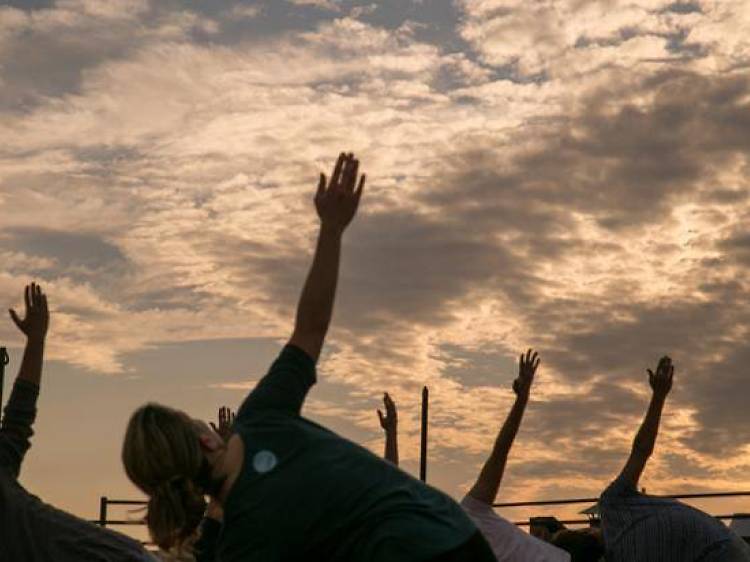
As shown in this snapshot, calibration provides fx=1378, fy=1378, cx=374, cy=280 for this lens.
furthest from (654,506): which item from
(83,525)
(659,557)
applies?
(83,525)

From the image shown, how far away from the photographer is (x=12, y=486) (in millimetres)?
6605

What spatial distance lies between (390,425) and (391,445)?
0.96 ft

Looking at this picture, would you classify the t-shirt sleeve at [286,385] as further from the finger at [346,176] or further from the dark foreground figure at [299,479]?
the finger at [346,176]

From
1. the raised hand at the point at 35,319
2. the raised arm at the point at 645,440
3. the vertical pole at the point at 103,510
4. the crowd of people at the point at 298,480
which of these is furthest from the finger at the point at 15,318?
the vertical pole at the point at 103,510

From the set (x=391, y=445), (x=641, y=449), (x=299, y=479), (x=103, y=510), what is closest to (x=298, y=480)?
(x=299, y=479)

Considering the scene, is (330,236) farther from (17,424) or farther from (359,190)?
(17,424)

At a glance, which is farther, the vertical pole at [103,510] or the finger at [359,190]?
the vertical pole at [103,510]

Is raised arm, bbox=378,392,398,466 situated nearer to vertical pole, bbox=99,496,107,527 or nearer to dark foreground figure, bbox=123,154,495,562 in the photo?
dark foreground figure, bbox=123,154,495,562

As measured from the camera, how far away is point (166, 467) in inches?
158

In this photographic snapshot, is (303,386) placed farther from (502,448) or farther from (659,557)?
(659,557)

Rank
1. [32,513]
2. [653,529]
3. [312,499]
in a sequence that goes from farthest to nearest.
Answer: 1. [653,529]
2. [32,513]
3. [312,499]

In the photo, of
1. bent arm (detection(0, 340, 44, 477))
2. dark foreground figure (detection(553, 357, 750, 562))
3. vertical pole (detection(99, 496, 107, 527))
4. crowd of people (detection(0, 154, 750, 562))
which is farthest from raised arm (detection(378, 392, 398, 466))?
vertical pole (detection(99, 496, 107, 527))

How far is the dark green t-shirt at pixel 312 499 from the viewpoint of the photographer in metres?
3.91

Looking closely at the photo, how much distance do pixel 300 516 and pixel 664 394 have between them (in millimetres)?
3743
